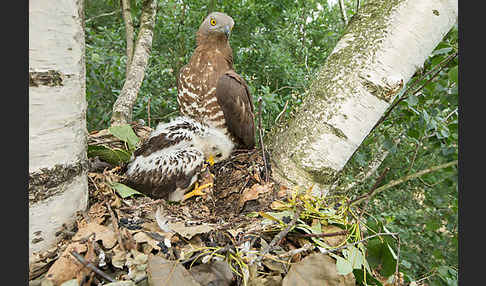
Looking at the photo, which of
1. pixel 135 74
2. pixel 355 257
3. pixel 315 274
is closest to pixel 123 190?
pixel 315 274

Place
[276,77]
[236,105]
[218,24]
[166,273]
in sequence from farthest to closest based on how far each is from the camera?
[276,77]
[218,24]
[236,105]
[166,273]

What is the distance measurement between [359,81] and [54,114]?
1250 mm

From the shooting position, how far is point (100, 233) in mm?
1073

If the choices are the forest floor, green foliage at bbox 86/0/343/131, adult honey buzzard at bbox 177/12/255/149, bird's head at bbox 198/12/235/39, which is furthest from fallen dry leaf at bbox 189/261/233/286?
green foliage at bbox 86/0/343/131

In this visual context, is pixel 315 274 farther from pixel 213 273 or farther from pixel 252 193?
pixel 252 193

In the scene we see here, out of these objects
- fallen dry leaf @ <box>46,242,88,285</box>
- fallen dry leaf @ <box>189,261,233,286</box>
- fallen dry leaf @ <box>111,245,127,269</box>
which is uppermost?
fallen dry leaf @ <box>189,261,233,286</box>

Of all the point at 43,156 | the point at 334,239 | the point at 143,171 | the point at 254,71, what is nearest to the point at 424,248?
the point at 254,71

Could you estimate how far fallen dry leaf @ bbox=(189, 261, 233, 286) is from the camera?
95 cm

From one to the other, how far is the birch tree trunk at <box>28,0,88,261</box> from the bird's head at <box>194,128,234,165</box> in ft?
3.33

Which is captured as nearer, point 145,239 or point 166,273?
point 166,273

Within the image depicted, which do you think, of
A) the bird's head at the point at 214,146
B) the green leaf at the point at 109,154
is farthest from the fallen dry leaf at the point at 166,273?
the bird's head at the point at 214,146

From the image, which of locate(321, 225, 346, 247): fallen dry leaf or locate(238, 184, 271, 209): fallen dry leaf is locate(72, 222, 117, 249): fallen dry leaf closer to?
locate(238, 184, 271, 209): fallen dry leaf

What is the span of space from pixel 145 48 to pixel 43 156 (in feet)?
5.63

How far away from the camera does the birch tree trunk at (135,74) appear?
2145 mm
